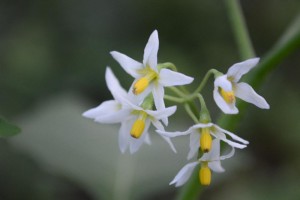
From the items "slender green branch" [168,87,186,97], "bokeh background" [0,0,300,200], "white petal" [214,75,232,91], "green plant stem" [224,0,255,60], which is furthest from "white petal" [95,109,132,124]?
"bokeh background" [0,0,300,200]

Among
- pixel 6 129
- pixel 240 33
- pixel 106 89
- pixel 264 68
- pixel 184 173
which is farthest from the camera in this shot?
pixel 106 89

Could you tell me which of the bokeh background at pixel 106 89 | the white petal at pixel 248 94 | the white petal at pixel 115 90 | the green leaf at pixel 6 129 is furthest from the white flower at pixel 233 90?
the bokeh background at pixel 106 89

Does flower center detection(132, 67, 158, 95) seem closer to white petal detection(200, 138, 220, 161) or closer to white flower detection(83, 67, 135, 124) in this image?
white flower detection(83, 67, 135, 124)

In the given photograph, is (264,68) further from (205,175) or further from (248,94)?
(205,175)

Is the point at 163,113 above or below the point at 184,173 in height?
above

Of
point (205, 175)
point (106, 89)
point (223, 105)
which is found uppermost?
point (106, 89)

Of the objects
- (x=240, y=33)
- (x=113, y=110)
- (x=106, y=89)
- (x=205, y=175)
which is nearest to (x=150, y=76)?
(x=113, y=110)
